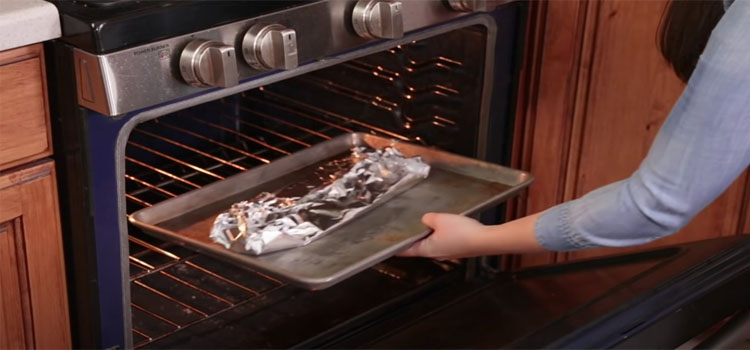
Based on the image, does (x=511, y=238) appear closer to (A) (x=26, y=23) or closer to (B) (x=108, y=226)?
(B) (x=108, y=226)

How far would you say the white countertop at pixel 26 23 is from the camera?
1152 millimetres

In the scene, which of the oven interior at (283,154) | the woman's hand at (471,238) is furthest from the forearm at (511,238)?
the oven interior at (283,154)

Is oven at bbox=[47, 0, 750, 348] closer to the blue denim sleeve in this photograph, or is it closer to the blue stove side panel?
the blue stove side panel

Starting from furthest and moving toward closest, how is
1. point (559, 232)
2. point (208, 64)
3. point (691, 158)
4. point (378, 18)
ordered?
point (378, 18)
point (208, 64)
point (559, 232)
point (691, 158)

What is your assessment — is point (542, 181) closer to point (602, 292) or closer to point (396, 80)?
point (396, 80)

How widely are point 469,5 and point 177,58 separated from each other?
0.50 m

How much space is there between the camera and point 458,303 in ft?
5.22

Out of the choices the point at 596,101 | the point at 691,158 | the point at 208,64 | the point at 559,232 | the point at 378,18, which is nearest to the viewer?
the point at 691,158

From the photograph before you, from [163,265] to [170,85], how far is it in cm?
44

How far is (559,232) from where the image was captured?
1.16 m

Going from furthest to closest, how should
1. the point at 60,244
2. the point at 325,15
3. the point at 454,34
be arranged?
the point at 454,34 → the point at 325,15 → the point at 60,244

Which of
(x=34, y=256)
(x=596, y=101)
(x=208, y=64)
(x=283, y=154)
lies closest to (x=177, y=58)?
(x=208, y=64)

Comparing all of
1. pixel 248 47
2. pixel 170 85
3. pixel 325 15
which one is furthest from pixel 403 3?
pixel 170 85

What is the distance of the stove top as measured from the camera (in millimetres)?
1180
